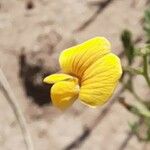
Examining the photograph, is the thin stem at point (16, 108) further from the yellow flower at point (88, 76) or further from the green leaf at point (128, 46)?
the yellow flower at point (88, 76)

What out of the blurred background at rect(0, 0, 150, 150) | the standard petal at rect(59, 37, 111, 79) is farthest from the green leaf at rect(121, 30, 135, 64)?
the blurred background at rect(0, 0, 150, 150)

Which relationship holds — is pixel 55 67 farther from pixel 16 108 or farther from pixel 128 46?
pixel 128 46

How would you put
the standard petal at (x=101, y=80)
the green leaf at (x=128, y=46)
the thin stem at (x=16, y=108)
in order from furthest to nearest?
1. the thin stem at (x=16, y=108)
2. the green leaf at (x=128, y=46)
3. the standard petal at (x=101, y=80)

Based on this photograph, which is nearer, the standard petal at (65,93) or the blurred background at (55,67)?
the standard petal at (65,93)

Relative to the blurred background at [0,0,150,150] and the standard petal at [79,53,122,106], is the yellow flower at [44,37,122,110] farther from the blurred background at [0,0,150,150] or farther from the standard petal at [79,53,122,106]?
the blurred background at [0,0,150,150]

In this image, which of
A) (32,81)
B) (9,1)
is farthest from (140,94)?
(9,1)

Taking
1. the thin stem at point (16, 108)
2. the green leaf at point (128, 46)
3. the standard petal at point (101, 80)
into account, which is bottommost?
the thin stem at point (16, 108)

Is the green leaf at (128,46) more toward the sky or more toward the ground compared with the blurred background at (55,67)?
more toward the sky

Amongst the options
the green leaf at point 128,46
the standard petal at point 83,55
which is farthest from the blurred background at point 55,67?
the standard petal at point 83,55
